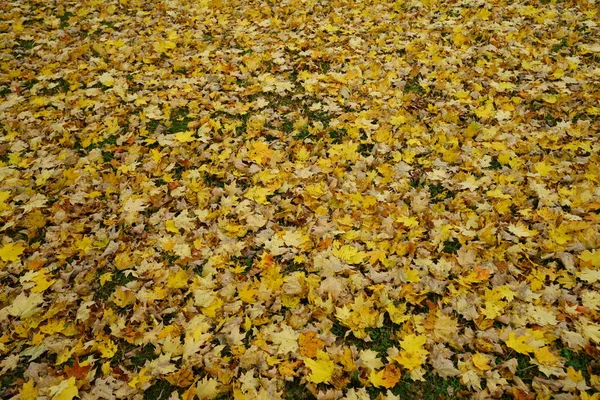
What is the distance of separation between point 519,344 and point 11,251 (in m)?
3.98

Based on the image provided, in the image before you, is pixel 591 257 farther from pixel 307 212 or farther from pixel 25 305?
pixel 25 305

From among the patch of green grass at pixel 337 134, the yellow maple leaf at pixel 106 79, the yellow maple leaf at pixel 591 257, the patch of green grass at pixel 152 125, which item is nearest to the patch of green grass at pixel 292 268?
the patch of green grass at pixel 337 134

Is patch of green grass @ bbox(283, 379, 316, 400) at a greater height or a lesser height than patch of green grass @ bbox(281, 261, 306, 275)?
lesser

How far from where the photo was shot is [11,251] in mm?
3268

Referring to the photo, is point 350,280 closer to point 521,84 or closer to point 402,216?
point 402,216

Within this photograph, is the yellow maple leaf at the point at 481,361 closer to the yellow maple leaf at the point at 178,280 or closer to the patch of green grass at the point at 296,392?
the patch of green grass at the point at 296,392

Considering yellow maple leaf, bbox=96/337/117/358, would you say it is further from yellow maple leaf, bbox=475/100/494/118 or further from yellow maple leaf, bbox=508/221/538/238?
yellow maple leaf, bbox=475/100/494/118

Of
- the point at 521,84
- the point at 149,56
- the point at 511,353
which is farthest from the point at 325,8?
the point at 511,353

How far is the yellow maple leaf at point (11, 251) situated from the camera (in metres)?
3.23

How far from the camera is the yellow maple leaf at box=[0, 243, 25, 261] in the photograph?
3229 millimetres

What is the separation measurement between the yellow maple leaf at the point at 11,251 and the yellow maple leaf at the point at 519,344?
3.84m

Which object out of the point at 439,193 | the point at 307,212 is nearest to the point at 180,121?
the point at 307,212

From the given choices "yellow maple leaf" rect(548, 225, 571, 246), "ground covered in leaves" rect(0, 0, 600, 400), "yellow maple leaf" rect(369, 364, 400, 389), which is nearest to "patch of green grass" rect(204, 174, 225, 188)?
"ground covered in leaves" rect(0, 0, 600, 400)

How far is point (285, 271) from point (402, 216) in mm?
1139
